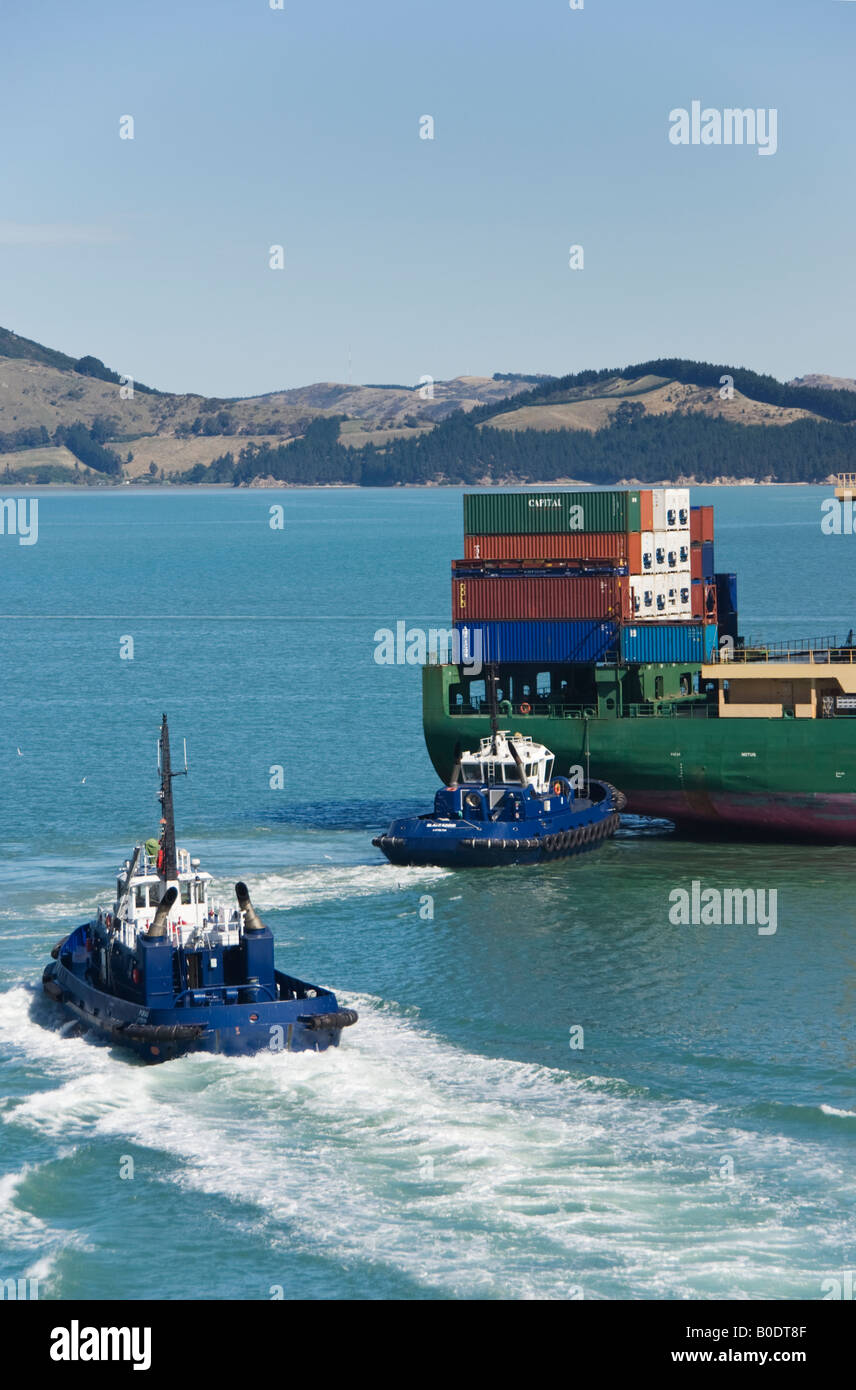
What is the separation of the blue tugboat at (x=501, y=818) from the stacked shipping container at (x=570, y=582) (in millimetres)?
5338

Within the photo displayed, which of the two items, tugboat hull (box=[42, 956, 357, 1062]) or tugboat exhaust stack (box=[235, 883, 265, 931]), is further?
tugboat exhaust stack (box=[235, 883, 265, 931])

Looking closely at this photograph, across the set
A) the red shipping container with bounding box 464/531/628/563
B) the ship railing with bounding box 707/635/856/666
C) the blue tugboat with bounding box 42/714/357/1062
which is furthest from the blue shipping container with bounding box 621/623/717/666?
the blue tugboat with bounding box 42/714/357/1062

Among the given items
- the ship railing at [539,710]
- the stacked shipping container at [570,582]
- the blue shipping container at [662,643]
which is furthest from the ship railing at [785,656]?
the ship railing at [539,710]

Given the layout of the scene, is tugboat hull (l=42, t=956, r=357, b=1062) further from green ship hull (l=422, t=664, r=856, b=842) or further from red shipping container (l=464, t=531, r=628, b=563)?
red shipping container (l=464, t=531, r=628, b=563)

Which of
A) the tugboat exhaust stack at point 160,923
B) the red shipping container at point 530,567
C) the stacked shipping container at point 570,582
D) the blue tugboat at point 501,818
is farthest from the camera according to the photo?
the red shipping container at point 530,567

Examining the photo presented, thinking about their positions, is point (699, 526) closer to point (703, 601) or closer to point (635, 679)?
point (703, 601)

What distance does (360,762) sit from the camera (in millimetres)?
86438

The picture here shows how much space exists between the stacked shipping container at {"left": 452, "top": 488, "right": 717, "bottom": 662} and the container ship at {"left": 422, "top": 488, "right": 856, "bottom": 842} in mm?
54

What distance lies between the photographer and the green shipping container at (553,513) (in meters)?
72.2

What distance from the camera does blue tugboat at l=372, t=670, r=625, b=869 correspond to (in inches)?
2488

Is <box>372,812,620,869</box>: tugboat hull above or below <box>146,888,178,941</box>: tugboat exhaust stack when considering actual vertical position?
below

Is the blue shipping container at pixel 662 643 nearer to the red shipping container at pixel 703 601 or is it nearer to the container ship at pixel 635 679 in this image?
the container ship at pixel 635 679

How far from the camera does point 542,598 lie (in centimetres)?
7181
